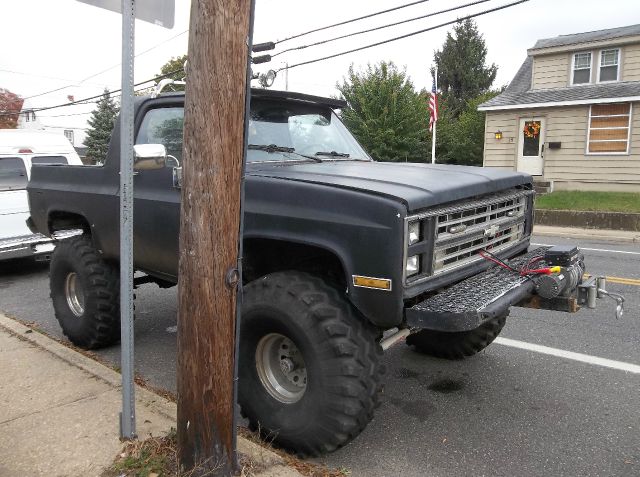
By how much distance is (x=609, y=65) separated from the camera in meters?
18.2

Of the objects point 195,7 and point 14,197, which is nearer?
point 195,7

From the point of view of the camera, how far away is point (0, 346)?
4.79m

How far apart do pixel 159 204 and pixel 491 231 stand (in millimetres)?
2247

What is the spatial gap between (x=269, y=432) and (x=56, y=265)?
2.92 m

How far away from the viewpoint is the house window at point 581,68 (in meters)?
18.6

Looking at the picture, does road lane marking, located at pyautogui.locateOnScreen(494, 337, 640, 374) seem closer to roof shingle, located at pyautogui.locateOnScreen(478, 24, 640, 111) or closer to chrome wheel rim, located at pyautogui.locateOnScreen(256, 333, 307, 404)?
chrome wheel rim, located at pyautogui.locateOnScreen(256, 333, 307, 404)

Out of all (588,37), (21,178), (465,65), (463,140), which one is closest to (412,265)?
(21,178)

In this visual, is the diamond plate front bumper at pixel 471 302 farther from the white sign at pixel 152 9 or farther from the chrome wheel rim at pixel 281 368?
the white sign at pixel 152 9

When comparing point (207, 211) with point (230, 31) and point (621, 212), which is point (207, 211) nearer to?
point (230, 31)

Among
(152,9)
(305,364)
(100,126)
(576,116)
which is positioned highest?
(100,126)

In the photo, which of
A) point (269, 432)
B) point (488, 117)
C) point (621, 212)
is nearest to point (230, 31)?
point (269, 432)

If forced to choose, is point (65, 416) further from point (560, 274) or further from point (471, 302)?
point (560, 274)

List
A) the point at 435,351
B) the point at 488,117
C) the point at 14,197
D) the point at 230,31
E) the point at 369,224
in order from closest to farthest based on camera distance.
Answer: the point at 230,31
the point at 369,224
the point at 435,351
the point at 14,197
the point at 488,117

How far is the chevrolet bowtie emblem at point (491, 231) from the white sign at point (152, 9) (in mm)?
2203
